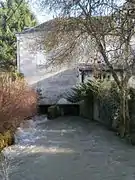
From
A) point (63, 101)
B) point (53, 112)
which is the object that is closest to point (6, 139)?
point (53, 112)

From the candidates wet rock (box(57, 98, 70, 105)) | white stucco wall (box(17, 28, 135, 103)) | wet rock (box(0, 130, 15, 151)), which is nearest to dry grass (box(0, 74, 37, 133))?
wet rock (box(0, 130, 15, 151))

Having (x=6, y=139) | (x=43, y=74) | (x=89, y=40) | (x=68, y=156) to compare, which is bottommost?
(x=68, y=156)

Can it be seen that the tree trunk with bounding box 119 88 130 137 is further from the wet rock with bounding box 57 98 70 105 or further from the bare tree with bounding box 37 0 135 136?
the wet rock with bounding box 57 98 70 105

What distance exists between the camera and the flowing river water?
11523 millimetres

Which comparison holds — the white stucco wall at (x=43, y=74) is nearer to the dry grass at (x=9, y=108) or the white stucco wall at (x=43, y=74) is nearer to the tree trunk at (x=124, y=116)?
the tree trunk at (x=124, y=116)

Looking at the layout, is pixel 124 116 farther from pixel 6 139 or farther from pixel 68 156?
pixel 6 139

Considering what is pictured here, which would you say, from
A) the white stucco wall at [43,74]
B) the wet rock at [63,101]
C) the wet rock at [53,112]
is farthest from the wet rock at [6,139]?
the white stucco wall at [43,74]

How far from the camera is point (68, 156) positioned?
14055mm

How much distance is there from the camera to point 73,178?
1109 cm

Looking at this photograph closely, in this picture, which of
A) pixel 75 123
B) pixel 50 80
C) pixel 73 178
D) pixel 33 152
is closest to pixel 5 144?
pixel 33 152

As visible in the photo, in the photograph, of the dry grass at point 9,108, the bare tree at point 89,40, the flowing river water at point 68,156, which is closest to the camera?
the flowing river water at point 68,156

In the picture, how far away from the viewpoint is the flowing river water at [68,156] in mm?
11523

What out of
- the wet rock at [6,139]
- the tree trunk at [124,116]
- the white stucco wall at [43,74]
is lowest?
the wet rock at [6,139]

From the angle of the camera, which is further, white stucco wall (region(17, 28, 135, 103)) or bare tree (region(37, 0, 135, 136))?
white stucco wall (region(17, 28, 135, 103))
